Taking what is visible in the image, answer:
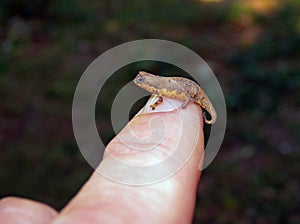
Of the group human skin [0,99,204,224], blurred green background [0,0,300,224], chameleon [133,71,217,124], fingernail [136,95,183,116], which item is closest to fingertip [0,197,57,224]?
human skin [0,99,204,224]

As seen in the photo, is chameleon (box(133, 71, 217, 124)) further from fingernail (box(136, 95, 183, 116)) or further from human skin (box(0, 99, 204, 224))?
human skin (box(0, 99, 204, 224))

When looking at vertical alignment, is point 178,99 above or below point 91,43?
above

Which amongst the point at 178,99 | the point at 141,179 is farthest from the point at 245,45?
the point at 141,179

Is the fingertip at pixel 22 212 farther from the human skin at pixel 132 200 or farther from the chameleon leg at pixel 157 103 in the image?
the chameleon leg at pixel 157 103

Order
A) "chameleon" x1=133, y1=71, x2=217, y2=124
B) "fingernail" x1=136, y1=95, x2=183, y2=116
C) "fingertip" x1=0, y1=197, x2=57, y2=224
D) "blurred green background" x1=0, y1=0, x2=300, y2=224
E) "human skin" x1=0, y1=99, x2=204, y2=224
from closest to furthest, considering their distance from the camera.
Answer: "human skin" x1=0, y1=99, x2=204, y2=224 → "fingertip" x1=0, y1=197, x2=57, y2=224 → "fingernail" x1=136, y1=95, x2=183, y2=116 → "chameleon" x1=133, y1=71, x2=217, y2=124 → "blurred green background" x1=0, y1=0, x2=300, y2=224

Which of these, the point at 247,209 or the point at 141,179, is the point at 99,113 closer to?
the point at 247,209
